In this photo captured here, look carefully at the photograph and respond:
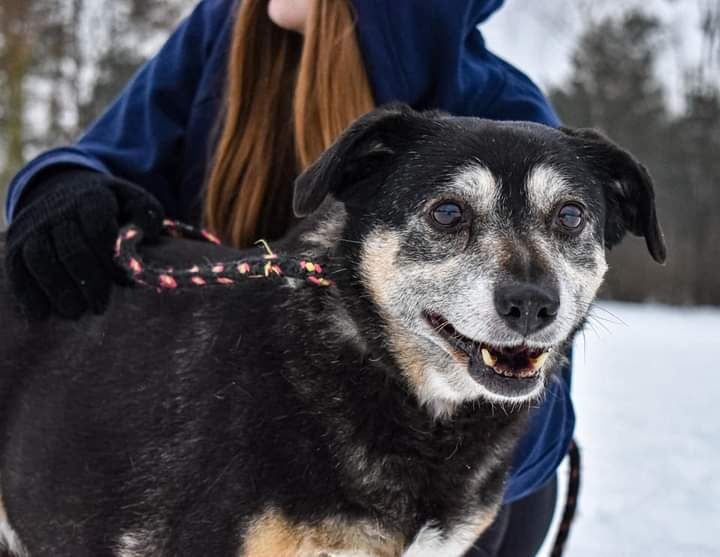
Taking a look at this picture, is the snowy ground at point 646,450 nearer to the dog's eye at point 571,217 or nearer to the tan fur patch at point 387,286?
the dog's eye at point 571,217

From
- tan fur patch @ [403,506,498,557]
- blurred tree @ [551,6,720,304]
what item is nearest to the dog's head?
tan fur patch @ [403,506,498,557]

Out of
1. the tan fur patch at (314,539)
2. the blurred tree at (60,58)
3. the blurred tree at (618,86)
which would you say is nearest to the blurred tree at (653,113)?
the blurred tree at (618,86)

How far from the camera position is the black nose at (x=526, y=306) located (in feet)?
6.54

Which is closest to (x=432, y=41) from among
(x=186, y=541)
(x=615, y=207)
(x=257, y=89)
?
(x=257, y=89)

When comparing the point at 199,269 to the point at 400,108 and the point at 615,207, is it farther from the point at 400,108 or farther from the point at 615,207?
the point at 615,207

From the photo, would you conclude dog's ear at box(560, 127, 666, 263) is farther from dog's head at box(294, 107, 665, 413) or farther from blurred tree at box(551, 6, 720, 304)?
blurred tree at box(551, 6, 720, 304)

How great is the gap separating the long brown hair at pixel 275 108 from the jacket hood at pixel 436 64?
0.07 m

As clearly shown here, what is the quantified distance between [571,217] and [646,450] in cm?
435

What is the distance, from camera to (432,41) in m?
3.02

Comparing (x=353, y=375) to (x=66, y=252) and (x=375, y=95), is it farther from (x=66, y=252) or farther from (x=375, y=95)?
(x=375, y=95)

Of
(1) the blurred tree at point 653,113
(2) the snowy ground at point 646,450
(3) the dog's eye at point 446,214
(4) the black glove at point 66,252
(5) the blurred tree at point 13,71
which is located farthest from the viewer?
(1) the blurred tree at point 653,113

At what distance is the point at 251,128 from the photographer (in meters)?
3.20

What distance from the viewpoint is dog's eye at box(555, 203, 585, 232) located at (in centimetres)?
225

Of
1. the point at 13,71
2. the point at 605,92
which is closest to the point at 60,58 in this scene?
the point at 13,71
